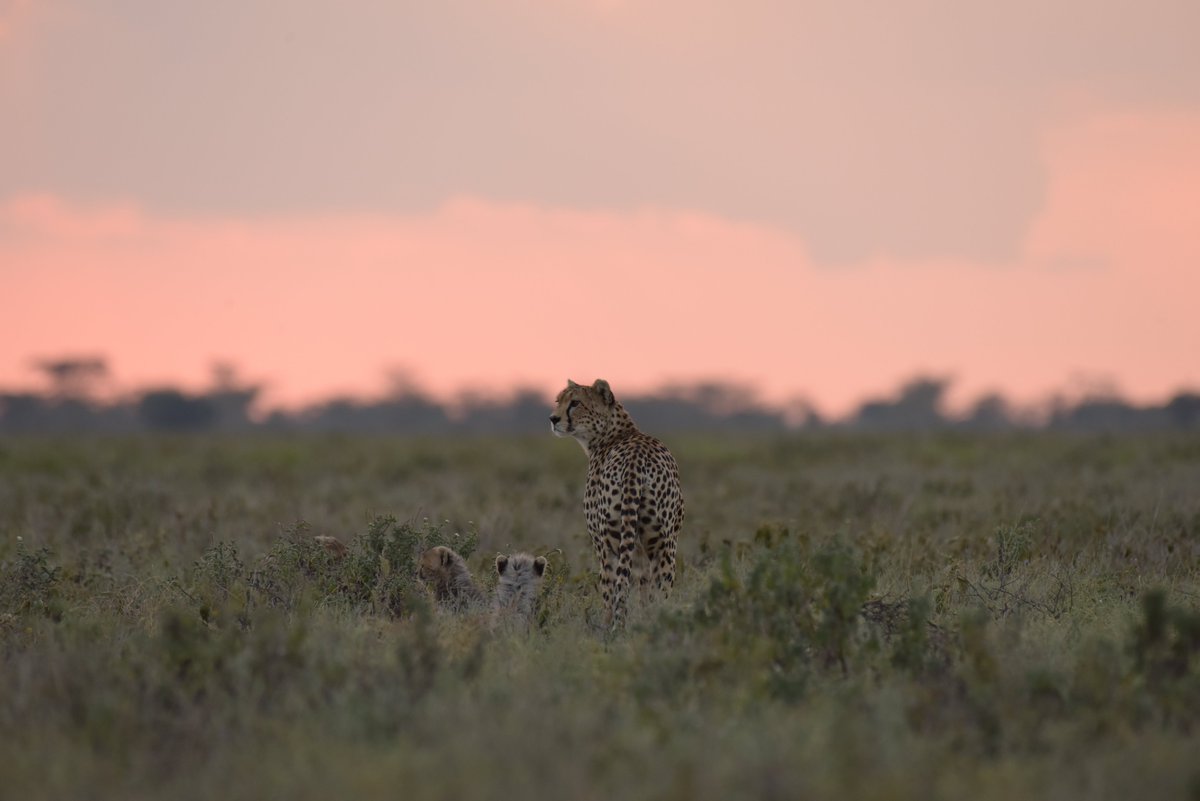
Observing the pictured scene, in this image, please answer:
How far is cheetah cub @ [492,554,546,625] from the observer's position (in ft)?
23.7

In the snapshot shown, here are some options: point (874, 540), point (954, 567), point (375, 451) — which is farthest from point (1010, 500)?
point (375, 451)

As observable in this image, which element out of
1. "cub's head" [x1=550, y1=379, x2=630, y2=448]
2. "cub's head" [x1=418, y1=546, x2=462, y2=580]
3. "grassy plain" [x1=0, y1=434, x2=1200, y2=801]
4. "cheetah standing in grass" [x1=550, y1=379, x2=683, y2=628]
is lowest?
"grassy plain" [x1=0, y1=434, x2=1200, y2=801]

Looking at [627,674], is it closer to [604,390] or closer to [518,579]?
[518,579]

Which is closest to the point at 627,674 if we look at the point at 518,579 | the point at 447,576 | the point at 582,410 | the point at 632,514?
the point at 632,514

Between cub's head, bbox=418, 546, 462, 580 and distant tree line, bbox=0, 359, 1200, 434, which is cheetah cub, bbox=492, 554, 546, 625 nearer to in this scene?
cub's head, bbox=418, 546, 462, 580

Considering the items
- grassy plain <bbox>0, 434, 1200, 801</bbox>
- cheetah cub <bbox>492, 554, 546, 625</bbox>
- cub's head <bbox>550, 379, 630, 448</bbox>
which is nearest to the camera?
grassy plain <bbox>0, 434, 1200, 801</bbox>

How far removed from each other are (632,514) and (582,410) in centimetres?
111

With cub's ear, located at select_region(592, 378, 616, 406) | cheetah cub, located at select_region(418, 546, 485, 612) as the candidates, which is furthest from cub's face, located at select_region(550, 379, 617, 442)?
cheetah cub, located at select_region(418, 546, 485, 612)

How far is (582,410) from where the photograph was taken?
814 cm

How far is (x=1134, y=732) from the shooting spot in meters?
4.81

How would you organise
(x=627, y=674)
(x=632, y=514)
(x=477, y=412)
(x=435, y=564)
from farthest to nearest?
(x=477, y=412)
(x=435, y=564)
(x=632, y=514)
(x=627, y=674)

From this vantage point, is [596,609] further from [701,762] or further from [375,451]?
[375,451]

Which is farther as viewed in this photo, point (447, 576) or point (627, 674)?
point (447, 576)

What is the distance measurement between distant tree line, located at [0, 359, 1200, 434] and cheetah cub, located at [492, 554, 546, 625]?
55.3 m
